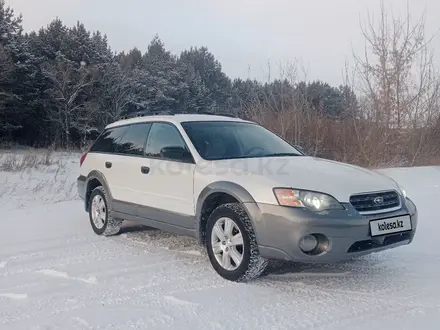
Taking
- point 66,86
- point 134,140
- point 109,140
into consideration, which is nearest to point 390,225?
point 134,140

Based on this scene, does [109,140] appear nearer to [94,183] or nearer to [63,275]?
[94,183]

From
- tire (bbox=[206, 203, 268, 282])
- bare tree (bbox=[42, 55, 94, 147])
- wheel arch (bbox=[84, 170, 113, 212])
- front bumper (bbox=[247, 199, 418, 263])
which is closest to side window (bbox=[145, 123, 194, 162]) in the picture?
tire (bbox=[206, 203, 268, 282])

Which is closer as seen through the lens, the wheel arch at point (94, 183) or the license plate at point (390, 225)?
the license plate at point (390, 225)

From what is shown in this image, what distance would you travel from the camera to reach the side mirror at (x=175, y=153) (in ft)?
15.8

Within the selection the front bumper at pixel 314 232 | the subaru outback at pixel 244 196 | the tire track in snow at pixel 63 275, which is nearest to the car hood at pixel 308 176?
the subaru outback at pixel 244 196

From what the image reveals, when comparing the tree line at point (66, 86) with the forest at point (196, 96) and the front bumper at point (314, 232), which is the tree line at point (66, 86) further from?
the front bumper at point (314, 232)

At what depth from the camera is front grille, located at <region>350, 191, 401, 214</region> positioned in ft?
12.6

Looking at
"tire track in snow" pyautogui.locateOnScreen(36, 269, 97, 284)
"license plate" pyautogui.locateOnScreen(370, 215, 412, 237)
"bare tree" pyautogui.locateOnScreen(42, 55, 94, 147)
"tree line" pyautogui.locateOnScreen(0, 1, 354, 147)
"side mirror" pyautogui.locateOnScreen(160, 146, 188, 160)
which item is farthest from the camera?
"bare tree" pyautogui.locateOnScreen(42, 55, 94, 147)

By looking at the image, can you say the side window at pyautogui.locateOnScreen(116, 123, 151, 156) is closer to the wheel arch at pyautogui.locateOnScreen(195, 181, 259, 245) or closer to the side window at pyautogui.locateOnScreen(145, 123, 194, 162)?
the side window at pyautogui.locateOnScreen(145, 123, 194, 162)

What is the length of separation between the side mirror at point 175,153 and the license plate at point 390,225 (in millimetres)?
1972

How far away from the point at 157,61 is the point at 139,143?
43.3 metres

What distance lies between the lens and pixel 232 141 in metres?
5.12

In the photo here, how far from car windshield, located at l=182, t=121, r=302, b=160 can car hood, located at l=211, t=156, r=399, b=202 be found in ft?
0.95

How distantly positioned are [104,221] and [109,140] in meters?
1.10
